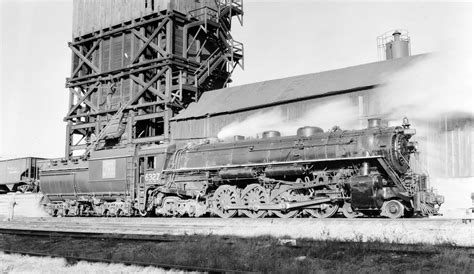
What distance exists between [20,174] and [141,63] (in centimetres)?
1440

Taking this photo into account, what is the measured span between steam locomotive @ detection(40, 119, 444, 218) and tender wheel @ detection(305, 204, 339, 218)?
3 centimetres

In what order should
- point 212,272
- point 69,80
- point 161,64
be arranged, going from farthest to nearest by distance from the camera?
point 69,80, point 161,64, point 212,272

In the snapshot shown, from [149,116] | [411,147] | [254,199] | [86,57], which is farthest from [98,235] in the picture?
[86,57]

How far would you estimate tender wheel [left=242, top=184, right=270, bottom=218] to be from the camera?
1641 cm

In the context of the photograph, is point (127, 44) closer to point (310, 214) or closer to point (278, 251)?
point (310, 214)

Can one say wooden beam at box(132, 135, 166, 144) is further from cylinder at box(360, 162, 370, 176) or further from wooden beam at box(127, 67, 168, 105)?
cylinder at box(360, 162, 370, 176)

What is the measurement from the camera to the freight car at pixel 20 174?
121 feet

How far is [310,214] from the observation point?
51.5ft

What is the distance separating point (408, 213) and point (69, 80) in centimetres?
2970

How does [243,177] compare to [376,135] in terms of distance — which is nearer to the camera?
[376,135]

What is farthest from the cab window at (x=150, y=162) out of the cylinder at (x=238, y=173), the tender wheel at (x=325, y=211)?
the tender wheel at (x=325, y=211)

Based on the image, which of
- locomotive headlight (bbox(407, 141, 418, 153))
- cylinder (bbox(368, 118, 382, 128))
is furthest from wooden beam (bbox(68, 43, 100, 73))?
locomotive headlight (bbox(407, 141, 418, 153))

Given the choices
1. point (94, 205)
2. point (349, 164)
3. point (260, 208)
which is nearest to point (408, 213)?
point (349, 164)

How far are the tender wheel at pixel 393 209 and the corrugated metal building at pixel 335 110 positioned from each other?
3.22 metres
